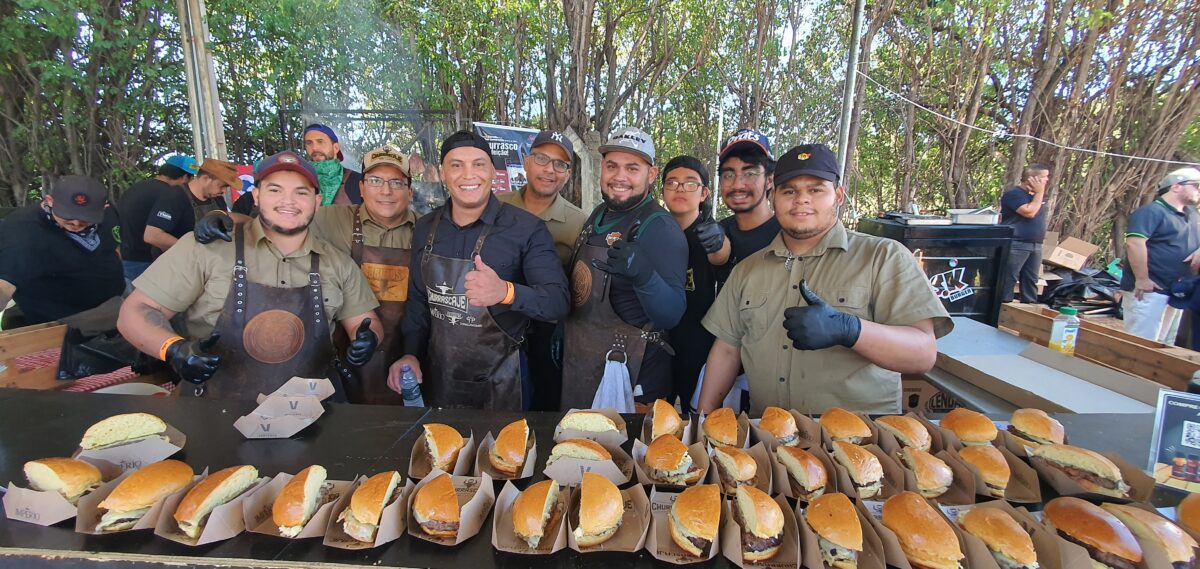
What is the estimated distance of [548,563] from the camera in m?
0.99

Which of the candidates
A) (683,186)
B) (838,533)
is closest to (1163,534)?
(838,533)

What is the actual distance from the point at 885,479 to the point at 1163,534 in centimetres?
49

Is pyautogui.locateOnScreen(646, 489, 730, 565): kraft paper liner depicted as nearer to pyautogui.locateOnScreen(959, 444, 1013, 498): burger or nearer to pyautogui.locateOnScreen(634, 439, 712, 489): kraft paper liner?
pyautogui.locateOnScreen(634, 439, 712, 489): kraft paper liner

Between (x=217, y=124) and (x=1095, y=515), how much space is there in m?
6.23

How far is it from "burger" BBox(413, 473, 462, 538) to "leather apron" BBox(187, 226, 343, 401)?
1350 mm

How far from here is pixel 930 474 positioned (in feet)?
3.98

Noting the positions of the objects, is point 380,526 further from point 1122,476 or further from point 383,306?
point 383,306

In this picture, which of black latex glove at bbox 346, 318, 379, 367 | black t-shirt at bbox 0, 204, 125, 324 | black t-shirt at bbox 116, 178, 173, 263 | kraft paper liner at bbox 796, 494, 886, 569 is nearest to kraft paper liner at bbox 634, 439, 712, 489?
kraft paper liner at bbox 796, 494, 886, 569

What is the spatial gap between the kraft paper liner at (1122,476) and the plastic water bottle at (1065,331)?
1.47 metres

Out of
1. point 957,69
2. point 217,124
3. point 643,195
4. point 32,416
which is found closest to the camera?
point 32,416

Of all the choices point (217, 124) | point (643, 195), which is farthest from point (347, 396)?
point (217, 124)

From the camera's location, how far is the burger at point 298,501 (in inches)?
41.3

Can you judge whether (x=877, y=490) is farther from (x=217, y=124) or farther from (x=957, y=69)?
(x=957, y=69)

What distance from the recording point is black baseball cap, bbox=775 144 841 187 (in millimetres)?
1820
